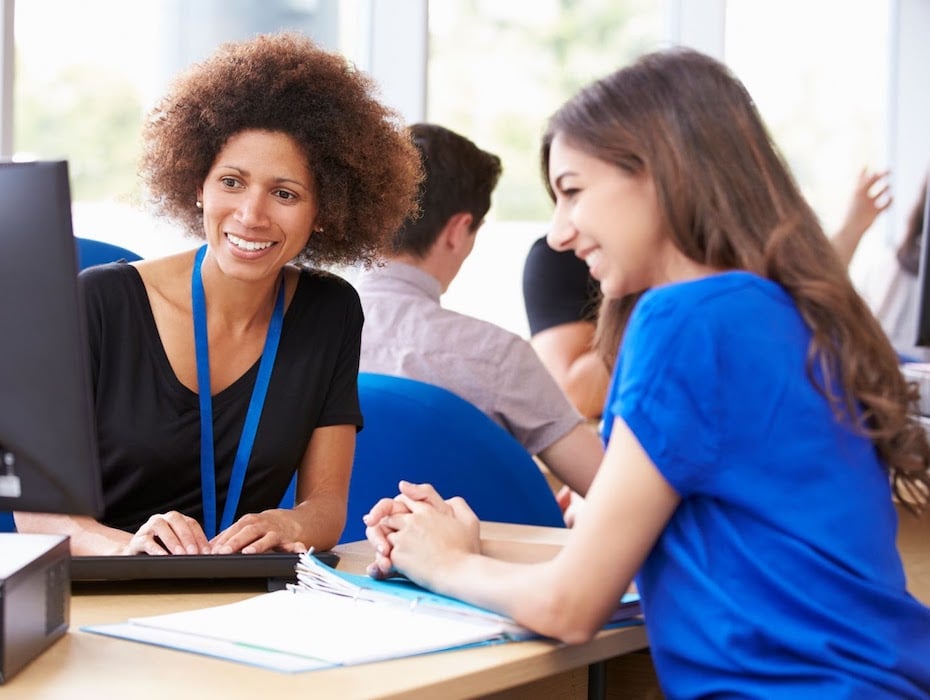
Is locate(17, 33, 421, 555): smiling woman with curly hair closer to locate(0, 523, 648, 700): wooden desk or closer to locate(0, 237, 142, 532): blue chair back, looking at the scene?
locate(0, 237, 142, 532): blue chair back

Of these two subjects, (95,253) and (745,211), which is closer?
(745,211)

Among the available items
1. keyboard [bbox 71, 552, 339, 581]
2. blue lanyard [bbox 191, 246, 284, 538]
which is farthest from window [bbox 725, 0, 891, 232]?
keyboard [bbox 71, 552, 339, 581]

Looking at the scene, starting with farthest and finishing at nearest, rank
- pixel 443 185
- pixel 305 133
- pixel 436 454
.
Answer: pixel 443 185, pixel 436 454, pixel 305 133

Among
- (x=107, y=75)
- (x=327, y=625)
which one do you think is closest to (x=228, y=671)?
(x=327, y=625)

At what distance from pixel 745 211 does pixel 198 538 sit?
2.37ft

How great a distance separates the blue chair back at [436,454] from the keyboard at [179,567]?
2.28 feet

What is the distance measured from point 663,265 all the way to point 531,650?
415 mm

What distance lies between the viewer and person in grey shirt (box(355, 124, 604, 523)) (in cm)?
235

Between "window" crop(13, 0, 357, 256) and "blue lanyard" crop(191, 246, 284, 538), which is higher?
"window" crop(13, 0, 357, 256)

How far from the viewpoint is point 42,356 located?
44.3 inches

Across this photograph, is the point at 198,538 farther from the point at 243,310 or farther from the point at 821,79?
the point at 821,79

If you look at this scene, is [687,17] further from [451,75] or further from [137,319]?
[137,319]

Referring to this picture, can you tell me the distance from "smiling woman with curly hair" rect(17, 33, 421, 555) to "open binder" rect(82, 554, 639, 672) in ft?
1.19

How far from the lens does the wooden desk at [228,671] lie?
1.09 m
